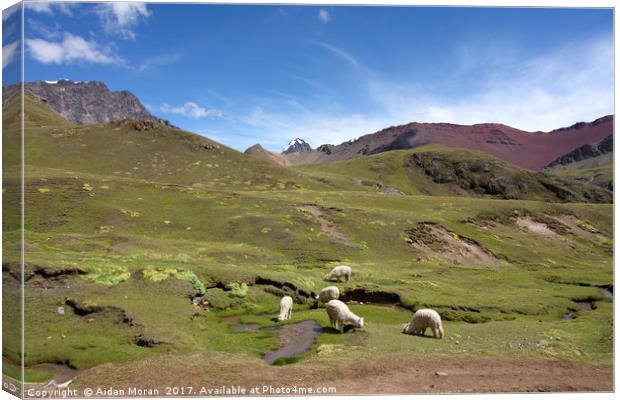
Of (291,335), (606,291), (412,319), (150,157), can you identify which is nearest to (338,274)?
(412,319)

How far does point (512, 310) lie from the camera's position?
44.7 metres

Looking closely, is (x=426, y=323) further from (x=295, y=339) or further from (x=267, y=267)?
(x=267, y=267)

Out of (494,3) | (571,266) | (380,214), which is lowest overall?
(571,266)

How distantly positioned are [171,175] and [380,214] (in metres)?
75.1

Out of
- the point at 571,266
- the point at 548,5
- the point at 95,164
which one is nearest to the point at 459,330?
the point at 548,5

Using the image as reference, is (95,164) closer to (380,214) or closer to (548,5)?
(380,214)

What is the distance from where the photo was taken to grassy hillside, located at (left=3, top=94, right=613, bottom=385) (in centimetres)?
2744

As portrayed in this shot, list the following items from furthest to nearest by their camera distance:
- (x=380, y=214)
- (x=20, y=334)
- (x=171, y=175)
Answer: (x=171, y=175) → (x=380, y=214) → (x=20, y=334)

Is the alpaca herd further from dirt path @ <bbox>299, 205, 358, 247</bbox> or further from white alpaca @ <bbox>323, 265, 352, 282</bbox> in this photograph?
dirt path @ <bbox>299, 205, 358, 247</bbox>

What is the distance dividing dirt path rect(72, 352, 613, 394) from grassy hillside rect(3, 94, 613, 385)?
0.70 meters

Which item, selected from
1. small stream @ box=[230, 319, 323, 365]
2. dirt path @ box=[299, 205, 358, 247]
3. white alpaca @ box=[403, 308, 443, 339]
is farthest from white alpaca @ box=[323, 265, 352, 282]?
dirt path @ box=[299, 205, 358, 247]

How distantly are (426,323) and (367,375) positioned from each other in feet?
33.7

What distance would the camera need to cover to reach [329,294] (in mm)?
42250

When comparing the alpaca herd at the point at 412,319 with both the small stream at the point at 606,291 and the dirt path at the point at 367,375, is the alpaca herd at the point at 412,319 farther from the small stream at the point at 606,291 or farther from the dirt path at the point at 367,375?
the small stream at the point at 606,291
